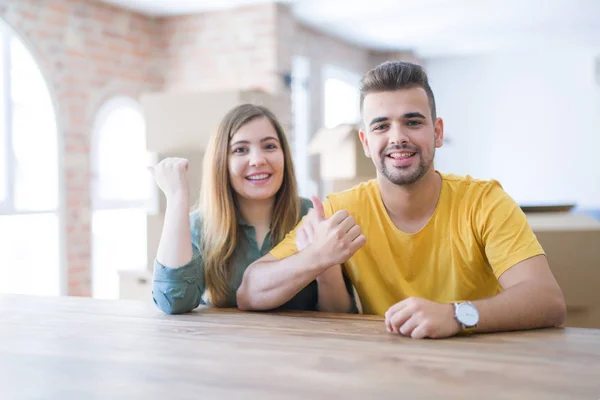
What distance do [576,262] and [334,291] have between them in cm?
67

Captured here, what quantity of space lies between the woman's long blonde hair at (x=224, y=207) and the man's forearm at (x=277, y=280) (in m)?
0.16

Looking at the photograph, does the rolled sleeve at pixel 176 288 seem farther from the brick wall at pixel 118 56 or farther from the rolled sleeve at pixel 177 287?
the brick wall at pixel 118 56

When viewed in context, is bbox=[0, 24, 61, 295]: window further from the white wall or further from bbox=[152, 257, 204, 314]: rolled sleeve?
the white wall

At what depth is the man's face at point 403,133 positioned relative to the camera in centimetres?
147

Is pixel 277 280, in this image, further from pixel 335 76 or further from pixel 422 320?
pixel 335 76

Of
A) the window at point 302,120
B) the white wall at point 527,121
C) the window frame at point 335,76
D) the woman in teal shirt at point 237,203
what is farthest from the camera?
the white wall at point 527,121

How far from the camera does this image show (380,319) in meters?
1.29

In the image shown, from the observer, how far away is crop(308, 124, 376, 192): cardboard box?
94.5 inches

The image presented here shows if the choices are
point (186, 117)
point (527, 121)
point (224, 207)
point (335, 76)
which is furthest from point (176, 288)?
point (527, 121)

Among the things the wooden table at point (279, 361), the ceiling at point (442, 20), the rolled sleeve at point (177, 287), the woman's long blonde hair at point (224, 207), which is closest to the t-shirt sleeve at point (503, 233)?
the wooden table at point (279, 361)

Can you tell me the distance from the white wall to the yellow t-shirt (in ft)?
19.4

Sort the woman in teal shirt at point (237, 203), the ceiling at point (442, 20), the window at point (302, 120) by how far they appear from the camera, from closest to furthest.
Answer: the woman in teal shirt at point (237, 203)
the ceiling at point (442, 20)
the window at point (302, 120)

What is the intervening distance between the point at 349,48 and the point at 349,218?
577 centimetres

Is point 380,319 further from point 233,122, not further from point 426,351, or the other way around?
point 233,122
